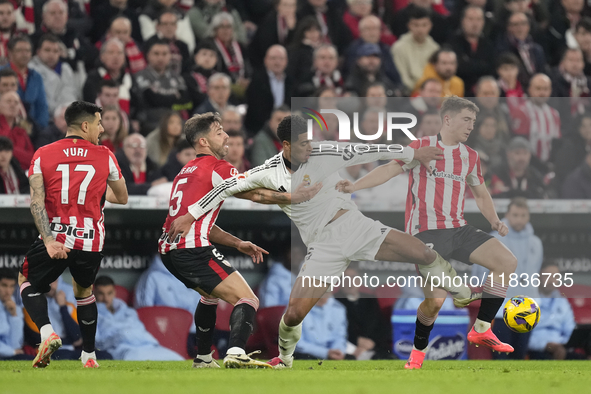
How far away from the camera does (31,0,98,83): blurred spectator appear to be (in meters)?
10.6

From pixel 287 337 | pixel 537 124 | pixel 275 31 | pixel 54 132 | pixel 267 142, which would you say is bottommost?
pixel 287 337

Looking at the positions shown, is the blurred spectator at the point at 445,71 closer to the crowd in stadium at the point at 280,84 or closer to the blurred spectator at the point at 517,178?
the crowd in stadium at the point at 280,84

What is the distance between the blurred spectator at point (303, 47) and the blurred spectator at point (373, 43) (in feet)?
1.62

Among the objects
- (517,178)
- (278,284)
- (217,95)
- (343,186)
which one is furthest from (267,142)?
(517,178)

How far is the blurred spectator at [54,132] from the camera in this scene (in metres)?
9.55

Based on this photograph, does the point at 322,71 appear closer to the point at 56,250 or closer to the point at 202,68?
the point at 202,68

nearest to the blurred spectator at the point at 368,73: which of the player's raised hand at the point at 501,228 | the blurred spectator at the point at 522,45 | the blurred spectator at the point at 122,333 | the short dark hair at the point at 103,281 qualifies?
the blurred spectator at the point at 522,45

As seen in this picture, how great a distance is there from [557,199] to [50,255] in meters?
5.36

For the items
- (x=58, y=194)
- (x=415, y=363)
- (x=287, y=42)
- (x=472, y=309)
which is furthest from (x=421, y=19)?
(x=58, y=194)

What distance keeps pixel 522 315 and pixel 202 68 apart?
5799 mm

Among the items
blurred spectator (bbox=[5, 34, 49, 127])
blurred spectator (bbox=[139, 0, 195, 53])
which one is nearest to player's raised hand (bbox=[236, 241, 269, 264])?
blurred spectator (bbox=[5, 34, 49, 127])

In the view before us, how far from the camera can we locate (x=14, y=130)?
9414mm

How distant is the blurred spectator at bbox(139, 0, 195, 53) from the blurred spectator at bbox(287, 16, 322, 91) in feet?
4.74

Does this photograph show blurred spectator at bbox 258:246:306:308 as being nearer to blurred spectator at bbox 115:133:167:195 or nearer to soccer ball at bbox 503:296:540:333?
blurred spectator at bbox 115:133:167:195
